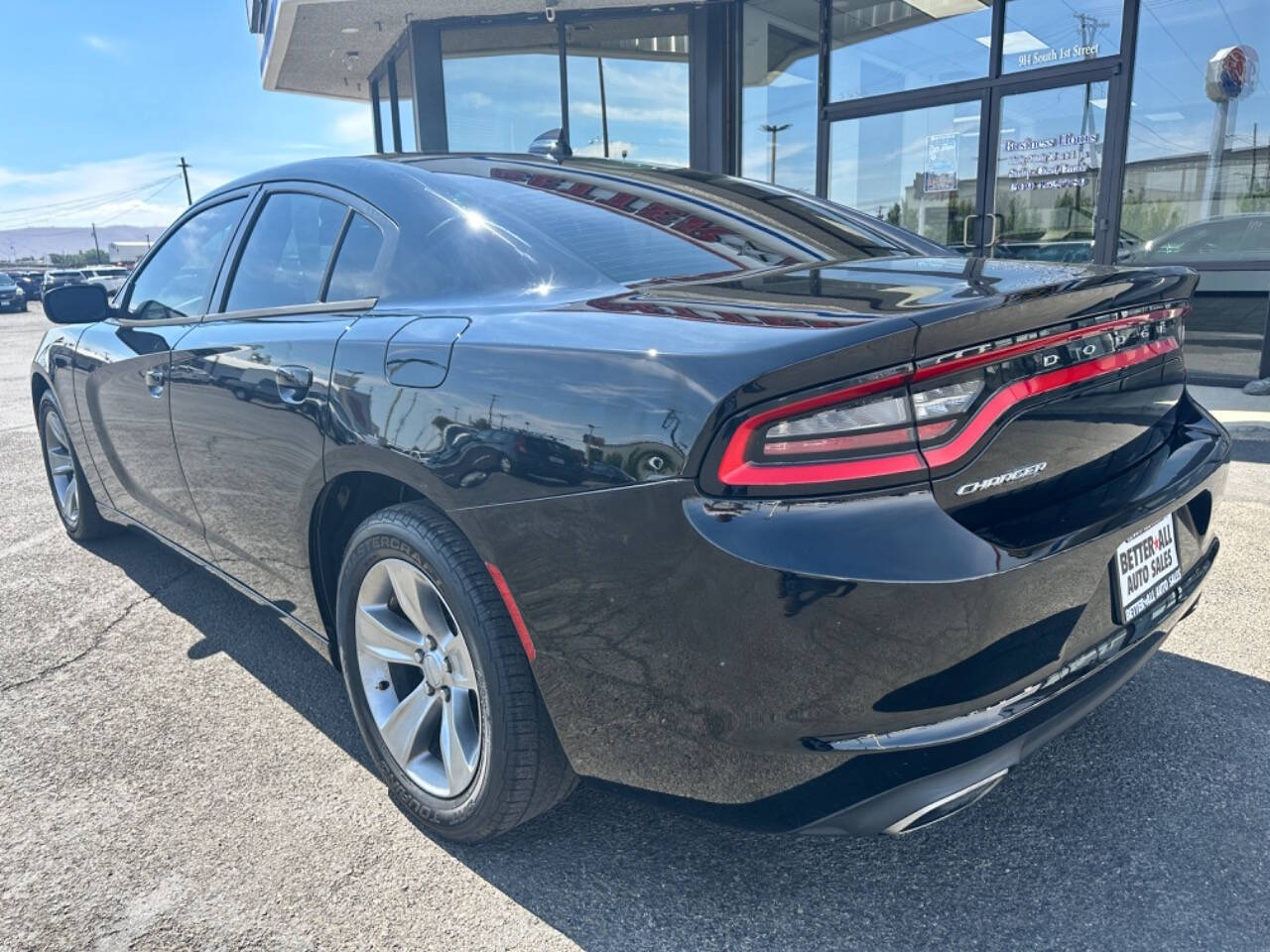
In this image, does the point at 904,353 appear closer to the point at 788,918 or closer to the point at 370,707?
the point at 788,918

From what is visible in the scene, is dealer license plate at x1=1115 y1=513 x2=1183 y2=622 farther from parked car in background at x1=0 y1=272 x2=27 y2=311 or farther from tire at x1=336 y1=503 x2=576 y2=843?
parked car in background at x1=0 y1=272 x2=27 y2=311

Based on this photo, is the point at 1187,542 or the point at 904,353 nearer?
the point at 904,353

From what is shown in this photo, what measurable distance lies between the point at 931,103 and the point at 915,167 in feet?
1.80

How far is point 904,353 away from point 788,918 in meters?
1.13

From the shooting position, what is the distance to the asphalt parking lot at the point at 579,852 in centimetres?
184

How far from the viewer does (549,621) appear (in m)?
1.76

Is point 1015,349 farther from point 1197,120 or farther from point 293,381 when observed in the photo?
point 1197,120

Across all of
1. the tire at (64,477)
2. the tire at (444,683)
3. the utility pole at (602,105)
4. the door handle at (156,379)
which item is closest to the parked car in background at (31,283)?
the utility pole at (602,105)

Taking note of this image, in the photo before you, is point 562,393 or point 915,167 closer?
point 562,393

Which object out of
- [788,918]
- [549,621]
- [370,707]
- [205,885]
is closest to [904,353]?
[549,621]

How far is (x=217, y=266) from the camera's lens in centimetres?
304

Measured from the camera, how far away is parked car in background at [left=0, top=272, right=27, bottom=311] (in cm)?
3205

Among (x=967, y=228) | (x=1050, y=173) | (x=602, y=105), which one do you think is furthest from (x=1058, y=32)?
(x=602, y=105)

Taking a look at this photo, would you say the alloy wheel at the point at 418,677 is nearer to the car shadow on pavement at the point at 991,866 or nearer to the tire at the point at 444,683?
the tire at the point at 444,683
